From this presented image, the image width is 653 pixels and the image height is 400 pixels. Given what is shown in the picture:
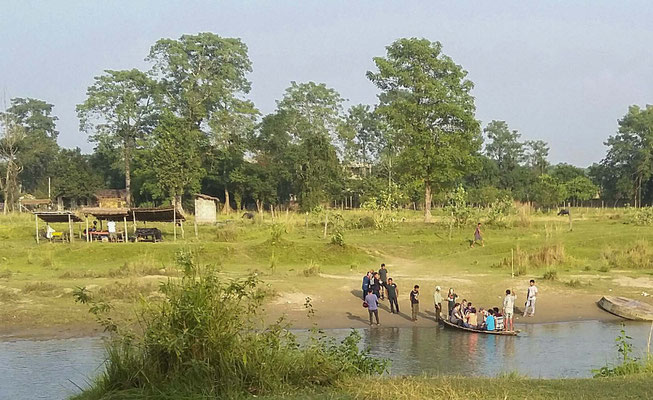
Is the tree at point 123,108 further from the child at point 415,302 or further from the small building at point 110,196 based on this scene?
the child at point 415,302

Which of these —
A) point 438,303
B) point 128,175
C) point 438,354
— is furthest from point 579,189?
point 438,354

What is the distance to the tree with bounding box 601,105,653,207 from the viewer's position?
78.2 metres

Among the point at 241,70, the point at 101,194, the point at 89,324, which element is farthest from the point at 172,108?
the point at 89,324

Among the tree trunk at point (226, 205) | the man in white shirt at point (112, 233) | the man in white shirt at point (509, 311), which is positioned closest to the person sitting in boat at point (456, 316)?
the man in white shirt at point (509, 311)

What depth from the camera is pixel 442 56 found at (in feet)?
177

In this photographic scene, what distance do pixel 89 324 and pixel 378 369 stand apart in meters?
12.8

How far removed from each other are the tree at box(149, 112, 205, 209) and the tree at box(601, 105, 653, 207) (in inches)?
1941

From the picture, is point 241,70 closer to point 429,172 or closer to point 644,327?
point 429,172

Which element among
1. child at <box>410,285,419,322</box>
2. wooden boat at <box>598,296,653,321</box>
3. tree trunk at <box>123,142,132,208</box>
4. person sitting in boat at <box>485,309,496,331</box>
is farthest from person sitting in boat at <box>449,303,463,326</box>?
tree trunk at <box>123,142,132,208</box>

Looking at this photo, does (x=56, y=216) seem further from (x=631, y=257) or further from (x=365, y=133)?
(x=365, y=133)

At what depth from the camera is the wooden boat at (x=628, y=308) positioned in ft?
75.6

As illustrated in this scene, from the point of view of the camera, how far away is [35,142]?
Answer: 8694 centimetres

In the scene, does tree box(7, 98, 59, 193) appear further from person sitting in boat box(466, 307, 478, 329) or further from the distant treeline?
person sitting in boat box(466, 307, 478, 329)

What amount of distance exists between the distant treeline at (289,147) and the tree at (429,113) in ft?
0.32
